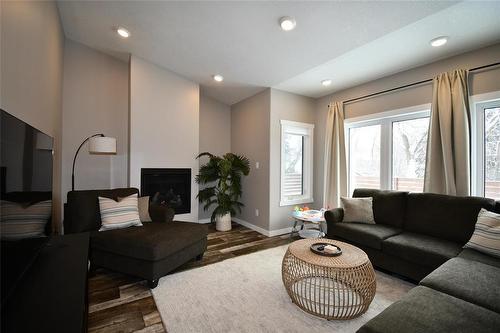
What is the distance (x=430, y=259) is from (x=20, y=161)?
10.4ft

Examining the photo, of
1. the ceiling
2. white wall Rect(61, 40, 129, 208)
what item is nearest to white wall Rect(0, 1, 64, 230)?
the ceiling

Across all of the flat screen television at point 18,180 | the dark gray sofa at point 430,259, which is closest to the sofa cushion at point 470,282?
the dark gray sofa at point 430,259

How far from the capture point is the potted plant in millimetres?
4031

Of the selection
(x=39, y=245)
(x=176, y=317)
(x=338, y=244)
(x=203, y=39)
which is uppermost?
(x=203, y=39)

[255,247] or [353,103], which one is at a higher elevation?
[353,103]

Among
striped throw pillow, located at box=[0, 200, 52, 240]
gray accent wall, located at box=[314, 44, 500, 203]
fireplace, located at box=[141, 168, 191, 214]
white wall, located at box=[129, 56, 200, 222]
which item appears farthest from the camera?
fireplace, located at box=[141, 168, 191, 214]

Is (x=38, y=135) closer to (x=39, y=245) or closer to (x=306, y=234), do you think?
(x=39, y=245)

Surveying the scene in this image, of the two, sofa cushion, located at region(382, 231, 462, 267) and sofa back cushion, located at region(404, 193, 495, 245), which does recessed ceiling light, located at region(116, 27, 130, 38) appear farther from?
sofa back cushion, located at region(404, 193, 495, 245)

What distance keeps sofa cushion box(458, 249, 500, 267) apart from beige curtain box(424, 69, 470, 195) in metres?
0.85

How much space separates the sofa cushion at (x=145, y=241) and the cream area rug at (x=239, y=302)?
14.3 inches

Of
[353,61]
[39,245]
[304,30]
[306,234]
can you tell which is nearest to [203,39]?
[304,30]

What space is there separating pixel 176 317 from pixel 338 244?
62.8 inches

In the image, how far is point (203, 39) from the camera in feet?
8.96

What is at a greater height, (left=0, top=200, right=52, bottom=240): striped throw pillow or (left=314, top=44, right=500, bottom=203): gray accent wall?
(left=314, top=44, right=500, bottom=203): gray accent wall
